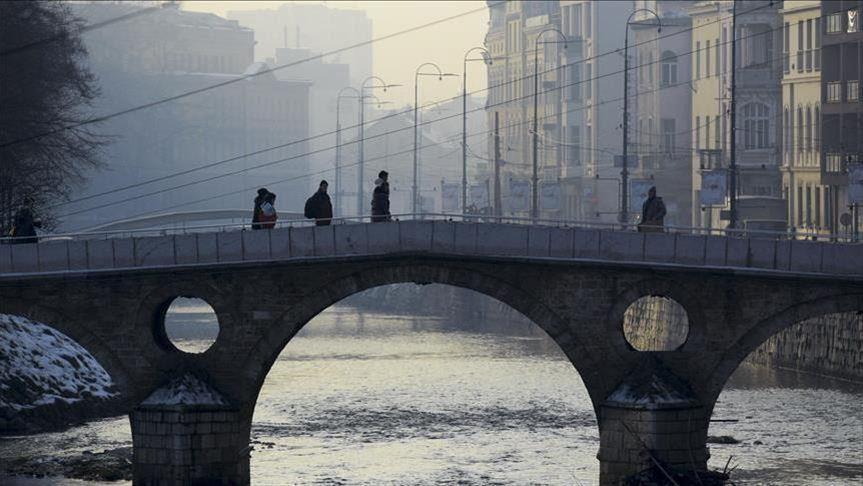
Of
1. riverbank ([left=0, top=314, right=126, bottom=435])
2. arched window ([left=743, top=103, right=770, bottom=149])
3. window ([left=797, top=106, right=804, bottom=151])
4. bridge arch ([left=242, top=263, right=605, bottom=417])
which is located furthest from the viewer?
arched window ([left=743, top=103, right=770, bottom=149])

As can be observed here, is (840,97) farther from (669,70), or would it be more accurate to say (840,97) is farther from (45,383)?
(669,70)

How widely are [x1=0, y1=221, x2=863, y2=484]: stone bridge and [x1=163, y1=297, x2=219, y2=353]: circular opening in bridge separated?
3285 centimetres

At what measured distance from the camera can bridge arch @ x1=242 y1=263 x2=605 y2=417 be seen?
2419 inches

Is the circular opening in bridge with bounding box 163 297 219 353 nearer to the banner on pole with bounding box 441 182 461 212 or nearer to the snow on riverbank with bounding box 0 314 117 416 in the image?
the snow on riverbank with bounding box 0 314 117 416

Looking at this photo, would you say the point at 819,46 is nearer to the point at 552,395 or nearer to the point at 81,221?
the point at 552,395

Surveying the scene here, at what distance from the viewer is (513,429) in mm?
75312

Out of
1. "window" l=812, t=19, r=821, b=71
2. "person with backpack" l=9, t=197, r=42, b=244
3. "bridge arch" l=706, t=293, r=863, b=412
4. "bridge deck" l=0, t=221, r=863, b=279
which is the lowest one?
"bridge arch" l=706, t=293, r=863, b=412

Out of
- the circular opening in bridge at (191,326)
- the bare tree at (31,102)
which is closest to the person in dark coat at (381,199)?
the bare tree at (31,102)

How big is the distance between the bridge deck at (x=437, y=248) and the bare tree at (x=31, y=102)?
17272mm

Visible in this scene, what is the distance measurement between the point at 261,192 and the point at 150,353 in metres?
5.31

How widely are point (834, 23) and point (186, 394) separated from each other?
52.4 m

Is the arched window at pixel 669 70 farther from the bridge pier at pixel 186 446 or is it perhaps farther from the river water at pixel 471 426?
the bridge pier at pixel 186 446

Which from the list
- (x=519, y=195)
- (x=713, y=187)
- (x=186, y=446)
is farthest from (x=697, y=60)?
(x=186, y=446)

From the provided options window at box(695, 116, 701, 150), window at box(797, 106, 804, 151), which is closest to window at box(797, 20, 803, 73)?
window at box(797, 106, 804, 151)
